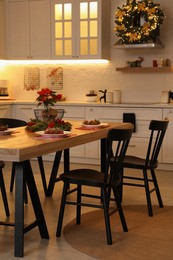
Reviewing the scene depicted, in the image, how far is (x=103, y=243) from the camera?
11.1 ft

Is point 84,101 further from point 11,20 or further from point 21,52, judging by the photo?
point 11,20

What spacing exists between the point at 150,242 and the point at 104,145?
1319 millimetres

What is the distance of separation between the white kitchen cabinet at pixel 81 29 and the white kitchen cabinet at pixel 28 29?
0.43ft

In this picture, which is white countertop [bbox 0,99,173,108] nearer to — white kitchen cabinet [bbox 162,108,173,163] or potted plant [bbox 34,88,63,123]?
white kitchen cabinet [bbox 162,108,173,163]

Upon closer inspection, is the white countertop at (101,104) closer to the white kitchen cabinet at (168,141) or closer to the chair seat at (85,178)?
the white kitchen cabinet at (168,141)

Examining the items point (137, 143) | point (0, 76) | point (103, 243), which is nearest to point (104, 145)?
point (103, 243)

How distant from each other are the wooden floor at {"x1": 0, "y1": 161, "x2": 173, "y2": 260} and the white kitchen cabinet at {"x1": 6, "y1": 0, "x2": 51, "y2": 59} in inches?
84.3

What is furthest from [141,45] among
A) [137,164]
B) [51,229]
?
[51,229]

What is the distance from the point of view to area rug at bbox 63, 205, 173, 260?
3208 millimetres

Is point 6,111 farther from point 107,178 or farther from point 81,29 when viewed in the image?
point 107,178

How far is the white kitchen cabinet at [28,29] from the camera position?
22.5 ft

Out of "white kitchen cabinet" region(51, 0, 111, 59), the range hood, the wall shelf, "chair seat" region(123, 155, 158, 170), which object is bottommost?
"chair seat" region(123, 155, 158, 170)

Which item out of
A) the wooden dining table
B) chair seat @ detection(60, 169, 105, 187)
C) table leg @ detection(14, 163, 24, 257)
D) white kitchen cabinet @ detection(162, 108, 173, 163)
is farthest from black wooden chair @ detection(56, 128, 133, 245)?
white kitchen cabinet @ detection(162, 108, 173, 163)

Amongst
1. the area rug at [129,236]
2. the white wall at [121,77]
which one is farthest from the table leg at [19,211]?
the white wall at [121,77]
